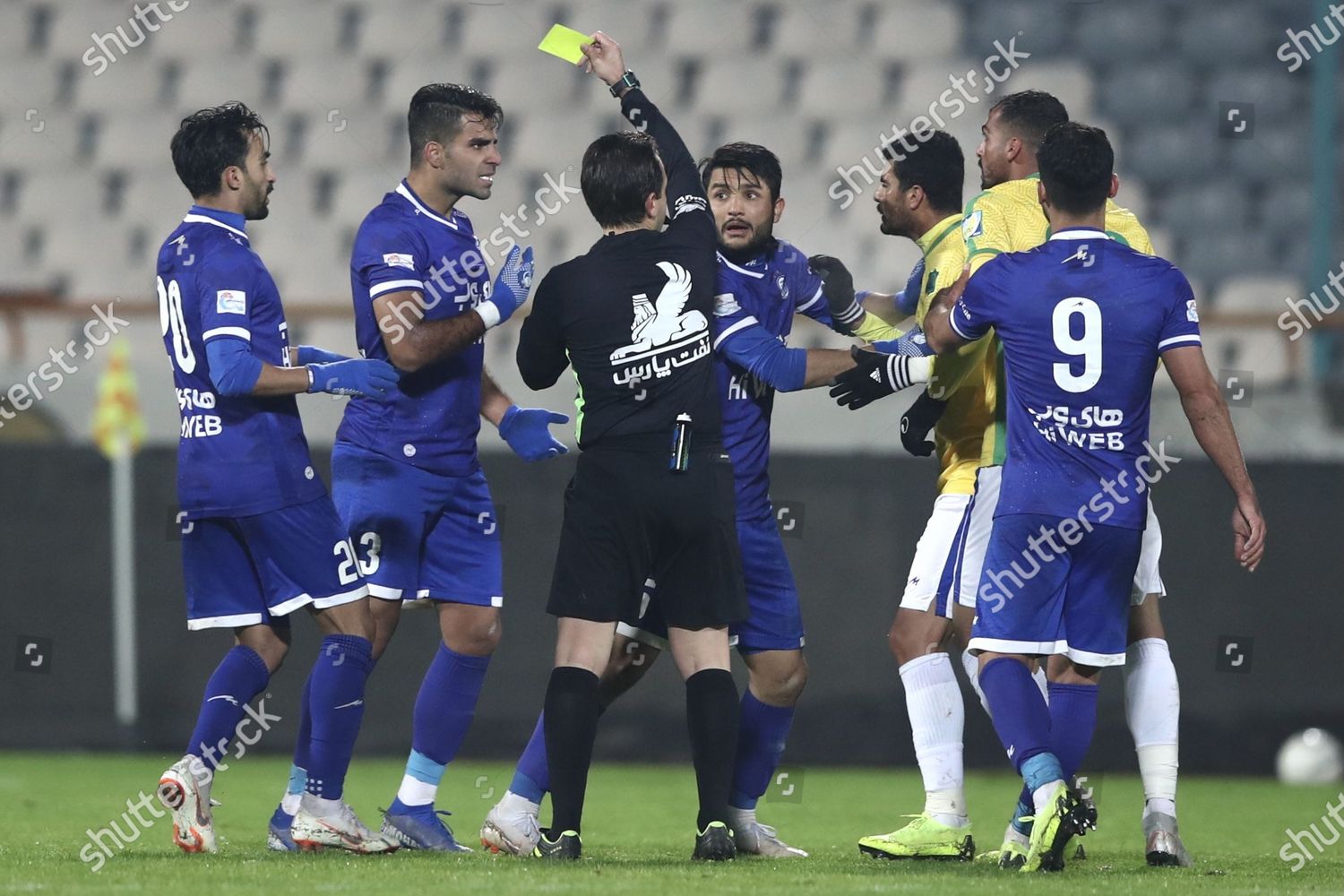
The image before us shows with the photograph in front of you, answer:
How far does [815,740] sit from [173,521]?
3.28 metres

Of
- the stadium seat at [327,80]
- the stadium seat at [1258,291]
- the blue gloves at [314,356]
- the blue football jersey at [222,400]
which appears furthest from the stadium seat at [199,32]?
the blue football jersey at [222,400]

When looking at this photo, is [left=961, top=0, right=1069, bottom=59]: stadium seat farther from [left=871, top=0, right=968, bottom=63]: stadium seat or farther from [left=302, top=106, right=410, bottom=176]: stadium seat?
[left=302, top=106, right=410, bottom=176]: stadium seat

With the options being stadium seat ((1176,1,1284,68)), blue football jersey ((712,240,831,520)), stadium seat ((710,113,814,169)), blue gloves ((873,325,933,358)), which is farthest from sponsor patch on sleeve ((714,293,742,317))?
stadium seat ((1176,1,1284,68))

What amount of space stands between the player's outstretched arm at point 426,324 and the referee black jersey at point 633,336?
0.61 feet

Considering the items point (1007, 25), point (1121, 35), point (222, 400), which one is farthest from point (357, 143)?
point (222, 400)

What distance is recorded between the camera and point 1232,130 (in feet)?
30.6

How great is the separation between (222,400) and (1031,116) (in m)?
2.48

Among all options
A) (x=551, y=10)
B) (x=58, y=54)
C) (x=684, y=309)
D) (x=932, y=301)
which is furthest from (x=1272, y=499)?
(x=58, y=54)

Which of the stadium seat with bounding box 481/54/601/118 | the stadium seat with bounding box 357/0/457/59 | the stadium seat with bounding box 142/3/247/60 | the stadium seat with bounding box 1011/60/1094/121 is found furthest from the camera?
the stadium seat with bounding box 142/3/247/60

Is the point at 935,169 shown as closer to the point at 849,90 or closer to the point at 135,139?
the point at 849,90

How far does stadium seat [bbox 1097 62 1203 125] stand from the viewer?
33.1 feet

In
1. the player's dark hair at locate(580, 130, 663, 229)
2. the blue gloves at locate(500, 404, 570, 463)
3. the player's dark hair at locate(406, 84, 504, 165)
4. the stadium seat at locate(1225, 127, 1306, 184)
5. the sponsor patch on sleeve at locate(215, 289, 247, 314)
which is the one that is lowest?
the blue gloves at locate(500, 404, 570, 463)

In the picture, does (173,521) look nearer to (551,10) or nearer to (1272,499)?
(551,10)

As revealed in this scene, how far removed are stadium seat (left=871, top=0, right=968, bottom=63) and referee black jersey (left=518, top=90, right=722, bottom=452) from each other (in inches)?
248
